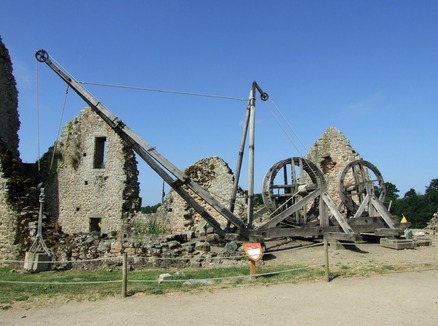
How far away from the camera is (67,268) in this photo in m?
10.5

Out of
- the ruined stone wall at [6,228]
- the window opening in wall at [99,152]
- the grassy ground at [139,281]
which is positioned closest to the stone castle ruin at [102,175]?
the window opening in wall at [99,152]

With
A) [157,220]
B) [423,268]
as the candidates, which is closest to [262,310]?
[423,268]

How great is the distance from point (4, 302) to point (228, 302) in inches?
152

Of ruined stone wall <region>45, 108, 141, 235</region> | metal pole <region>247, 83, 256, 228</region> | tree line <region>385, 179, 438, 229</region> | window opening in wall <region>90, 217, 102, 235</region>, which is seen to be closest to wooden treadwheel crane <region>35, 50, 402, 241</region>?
metal pole <region>247, 83, 256, 228</region>

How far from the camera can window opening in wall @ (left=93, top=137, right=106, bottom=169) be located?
17966 mm

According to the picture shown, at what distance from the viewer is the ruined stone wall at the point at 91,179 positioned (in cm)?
1723

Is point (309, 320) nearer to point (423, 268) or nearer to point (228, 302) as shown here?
point (228, 302)

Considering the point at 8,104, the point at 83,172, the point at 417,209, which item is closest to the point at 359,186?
the point at 83,172

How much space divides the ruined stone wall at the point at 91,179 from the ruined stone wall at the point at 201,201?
61.8 inches

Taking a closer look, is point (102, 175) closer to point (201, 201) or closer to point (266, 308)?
point (201, 201)

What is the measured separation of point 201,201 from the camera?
17.7m

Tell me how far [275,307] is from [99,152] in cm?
1420

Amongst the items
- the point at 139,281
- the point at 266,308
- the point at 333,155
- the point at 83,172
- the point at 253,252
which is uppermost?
the point at 333,155

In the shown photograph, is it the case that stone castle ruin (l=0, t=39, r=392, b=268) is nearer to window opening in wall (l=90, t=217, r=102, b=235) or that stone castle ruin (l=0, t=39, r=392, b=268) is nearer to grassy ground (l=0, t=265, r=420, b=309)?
window opening in wall (l=90, t=217, r=102, b=235)
